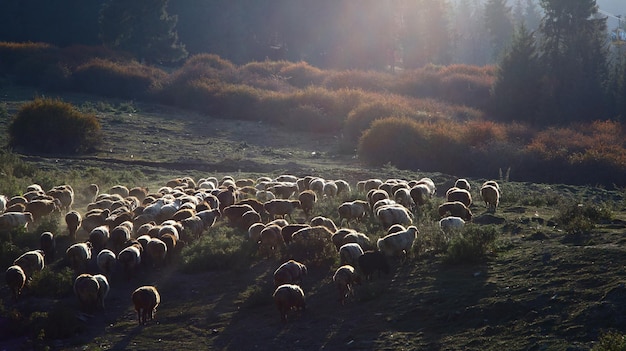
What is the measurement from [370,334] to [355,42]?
226 feet

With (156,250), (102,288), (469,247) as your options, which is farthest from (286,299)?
(156,250)

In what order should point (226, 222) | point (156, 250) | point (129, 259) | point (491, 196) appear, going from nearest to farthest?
point (129, 259) < point (156, 250) < point (226, 222) < point (491, 196)

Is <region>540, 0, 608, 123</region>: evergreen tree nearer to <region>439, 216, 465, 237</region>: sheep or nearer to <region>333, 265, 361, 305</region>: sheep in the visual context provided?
<region>439, 216, 465, 237</region>: sheep

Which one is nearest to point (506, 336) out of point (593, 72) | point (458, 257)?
point (458, 257)

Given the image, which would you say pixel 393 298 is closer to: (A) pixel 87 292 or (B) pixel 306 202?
(A) pixel 87 292

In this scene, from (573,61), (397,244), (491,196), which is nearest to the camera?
(397,244)

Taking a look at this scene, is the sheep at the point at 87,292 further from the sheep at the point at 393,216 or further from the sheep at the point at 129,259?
the sheep at the point at 393,216

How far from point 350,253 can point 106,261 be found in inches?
176

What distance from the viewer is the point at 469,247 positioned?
1196 cm

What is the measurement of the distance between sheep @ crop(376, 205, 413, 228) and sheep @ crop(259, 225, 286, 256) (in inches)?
84.1

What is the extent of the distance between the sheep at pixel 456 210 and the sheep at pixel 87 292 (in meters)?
7.44

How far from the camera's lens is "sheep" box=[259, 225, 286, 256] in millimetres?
14047

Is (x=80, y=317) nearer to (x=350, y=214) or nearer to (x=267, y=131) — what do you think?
(x=350, y=214)

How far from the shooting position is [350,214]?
631 inches
